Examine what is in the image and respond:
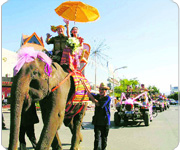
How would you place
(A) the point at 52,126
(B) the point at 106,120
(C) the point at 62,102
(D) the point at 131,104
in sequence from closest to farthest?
(A) the point at 52,126 < (C) the point at 62,102 < (B) the point at 106,120 < (D) the point at 131,104

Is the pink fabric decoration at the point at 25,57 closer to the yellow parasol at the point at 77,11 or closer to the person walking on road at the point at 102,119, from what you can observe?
the person walking on road at the point at 102,119

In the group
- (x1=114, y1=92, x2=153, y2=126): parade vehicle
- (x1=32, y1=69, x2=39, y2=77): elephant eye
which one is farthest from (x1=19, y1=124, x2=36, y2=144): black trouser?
(x1=114, y1=92, x2=153, y2=126): parade vehicle

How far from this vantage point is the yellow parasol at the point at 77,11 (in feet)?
18.6

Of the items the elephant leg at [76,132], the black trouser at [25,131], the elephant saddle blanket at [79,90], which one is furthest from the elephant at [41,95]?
the elephant leg at [76,132]

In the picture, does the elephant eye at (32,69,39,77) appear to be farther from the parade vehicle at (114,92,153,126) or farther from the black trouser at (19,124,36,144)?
the parade vehicle at (114,92,153,126)

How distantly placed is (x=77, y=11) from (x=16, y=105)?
3.35 m

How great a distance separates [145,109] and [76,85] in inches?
326

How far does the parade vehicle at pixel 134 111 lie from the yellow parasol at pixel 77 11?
21.7 feet

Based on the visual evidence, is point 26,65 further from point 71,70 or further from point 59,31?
point 59,31

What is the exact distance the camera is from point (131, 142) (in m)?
7.60

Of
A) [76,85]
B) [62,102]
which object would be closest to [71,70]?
[76,85]

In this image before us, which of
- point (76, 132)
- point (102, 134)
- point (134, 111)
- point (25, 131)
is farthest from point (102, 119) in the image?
point (134, 111)

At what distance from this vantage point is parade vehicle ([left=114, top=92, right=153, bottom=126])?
11703 millimetres

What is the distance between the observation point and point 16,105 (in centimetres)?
347
